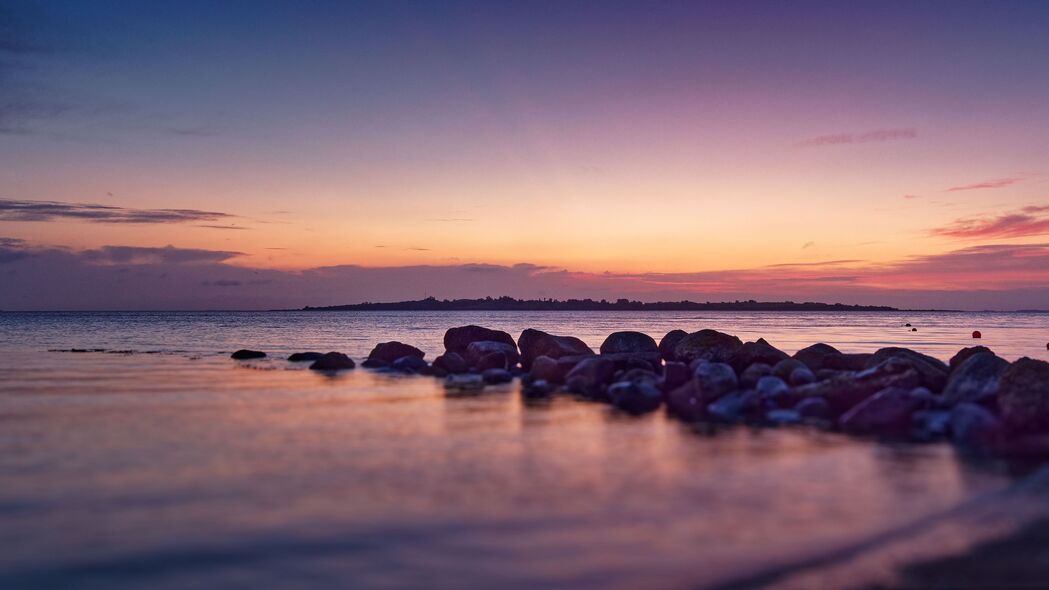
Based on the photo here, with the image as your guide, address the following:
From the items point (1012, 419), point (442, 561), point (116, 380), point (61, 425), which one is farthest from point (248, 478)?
point (116, 380)

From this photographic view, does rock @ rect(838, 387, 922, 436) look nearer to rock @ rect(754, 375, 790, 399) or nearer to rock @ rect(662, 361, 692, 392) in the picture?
rock @ rect(754, 375, 790, 399)

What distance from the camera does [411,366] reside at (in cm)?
2227

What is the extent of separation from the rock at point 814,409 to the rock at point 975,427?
2.08m

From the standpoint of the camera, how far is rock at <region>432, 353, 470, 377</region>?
21.0m

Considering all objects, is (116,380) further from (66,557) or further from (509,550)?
(509,550)

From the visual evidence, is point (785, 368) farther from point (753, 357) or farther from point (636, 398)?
point (636, 398)

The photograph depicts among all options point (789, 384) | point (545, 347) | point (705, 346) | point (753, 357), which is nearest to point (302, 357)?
point (545, 347)

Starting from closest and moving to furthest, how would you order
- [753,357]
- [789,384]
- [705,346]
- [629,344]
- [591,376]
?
[789,384] < [591,376] < [753,357] < [705,346] < [629,344]

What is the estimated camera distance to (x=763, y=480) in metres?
8.13

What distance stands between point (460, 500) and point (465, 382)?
11683 mm

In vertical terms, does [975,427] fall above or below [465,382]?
above

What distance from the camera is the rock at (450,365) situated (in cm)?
2098

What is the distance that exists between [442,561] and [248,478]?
12.3 feet

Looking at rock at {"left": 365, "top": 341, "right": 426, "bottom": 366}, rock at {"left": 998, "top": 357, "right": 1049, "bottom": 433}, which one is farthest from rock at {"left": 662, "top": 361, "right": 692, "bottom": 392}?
rock at {"left": 365, "top": 341, "right": 426, "bottom": 366}
